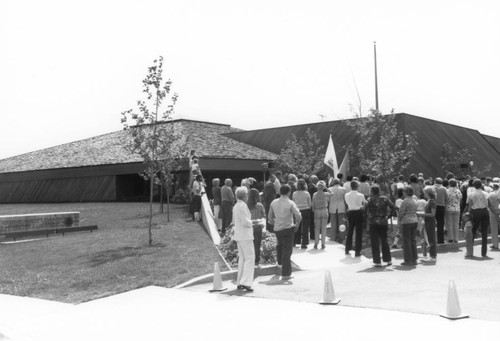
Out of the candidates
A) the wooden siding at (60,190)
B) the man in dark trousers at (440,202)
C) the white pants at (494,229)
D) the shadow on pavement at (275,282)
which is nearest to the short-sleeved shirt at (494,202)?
the white pants at (494,229)

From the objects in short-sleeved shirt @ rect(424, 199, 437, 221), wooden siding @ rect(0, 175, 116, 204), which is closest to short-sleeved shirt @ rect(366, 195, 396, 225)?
short-sleeved shirt @ rect(424, 199, 437, 221)

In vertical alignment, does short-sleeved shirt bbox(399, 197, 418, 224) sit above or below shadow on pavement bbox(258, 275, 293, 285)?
above

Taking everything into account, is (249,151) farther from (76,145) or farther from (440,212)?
(440,212)

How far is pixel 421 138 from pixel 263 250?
20585 mm

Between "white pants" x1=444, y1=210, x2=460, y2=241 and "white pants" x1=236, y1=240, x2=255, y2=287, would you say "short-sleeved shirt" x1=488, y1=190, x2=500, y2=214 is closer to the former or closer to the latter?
"white pants" x1=444, y1=210, x2=460, y2=241

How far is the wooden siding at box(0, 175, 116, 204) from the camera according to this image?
34266mm

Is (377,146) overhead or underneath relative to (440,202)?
overhead

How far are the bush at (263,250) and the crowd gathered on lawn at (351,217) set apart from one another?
0.53m

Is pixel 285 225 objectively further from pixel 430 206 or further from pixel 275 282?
pixel 430 206

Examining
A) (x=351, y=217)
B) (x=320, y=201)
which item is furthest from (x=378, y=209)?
(x=320, y=201)

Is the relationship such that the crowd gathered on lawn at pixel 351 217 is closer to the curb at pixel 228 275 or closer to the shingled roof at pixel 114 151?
the curb at pixel 228 275

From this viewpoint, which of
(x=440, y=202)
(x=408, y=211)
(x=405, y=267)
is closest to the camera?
(x=405, y=267)

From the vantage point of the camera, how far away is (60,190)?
122 ft

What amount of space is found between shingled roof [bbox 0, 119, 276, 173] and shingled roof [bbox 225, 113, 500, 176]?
4.07 ft
